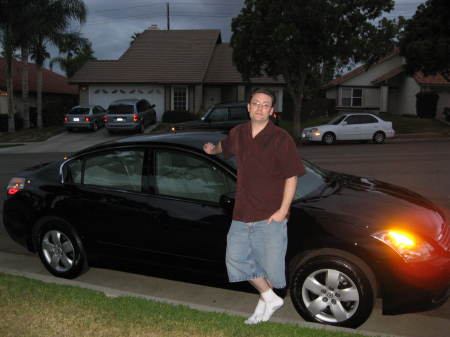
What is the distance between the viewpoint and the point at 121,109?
26.4 m

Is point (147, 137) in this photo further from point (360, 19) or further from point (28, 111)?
point (28, 111)

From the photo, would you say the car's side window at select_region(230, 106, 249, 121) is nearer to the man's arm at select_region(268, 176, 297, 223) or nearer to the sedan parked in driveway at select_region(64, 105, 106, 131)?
the sedan parked in driveway at select_region(64, 105, 106, 131)

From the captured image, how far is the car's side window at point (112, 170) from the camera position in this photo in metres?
4.80

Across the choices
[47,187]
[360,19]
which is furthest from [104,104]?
[47,187]

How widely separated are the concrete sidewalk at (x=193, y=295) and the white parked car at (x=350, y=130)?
695 inches

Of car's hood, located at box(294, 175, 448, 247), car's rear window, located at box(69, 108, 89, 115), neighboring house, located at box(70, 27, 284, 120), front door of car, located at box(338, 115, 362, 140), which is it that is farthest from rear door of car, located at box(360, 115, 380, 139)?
car's hood, located at box(294, 175, 448, 247)

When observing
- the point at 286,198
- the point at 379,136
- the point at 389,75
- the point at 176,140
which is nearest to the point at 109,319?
the point at 286,198

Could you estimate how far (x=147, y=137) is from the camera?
199 inches

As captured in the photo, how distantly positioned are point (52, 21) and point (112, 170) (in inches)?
1050

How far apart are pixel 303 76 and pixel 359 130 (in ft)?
14.3

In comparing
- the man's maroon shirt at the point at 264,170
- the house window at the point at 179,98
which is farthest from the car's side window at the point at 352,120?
the man's maroon shirt at the point at 264,170

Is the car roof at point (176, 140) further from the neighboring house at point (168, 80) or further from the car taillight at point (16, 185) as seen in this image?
the neighboring house at point (168, 80)

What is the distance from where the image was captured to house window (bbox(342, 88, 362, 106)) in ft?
139

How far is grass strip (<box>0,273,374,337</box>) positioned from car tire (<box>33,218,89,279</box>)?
0.69 metres
